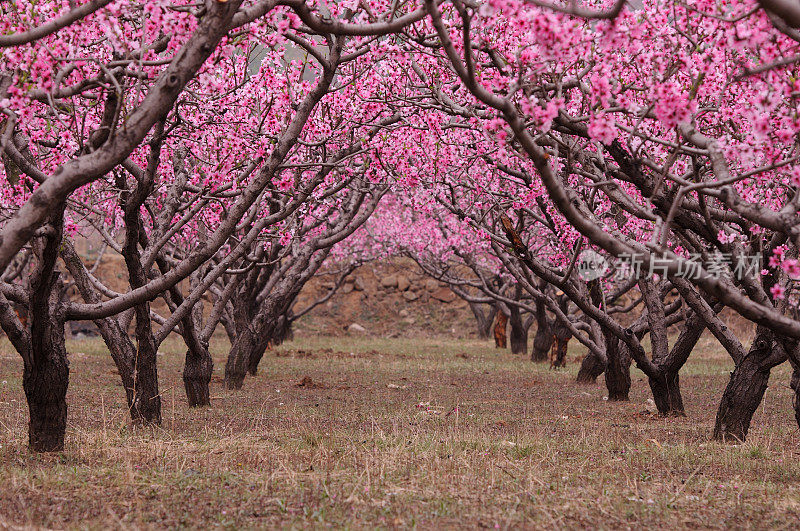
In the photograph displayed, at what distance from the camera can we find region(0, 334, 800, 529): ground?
16.5ft

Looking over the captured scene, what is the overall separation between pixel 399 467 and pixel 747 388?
4481 mm

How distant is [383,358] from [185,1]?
1677 cm

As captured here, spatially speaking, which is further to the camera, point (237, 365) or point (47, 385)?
point (237, 365)

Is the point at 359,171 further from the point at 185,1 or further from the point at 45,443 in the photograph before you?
the point at 45,443

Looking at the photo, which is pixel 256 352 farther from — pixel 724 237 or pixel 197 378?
pixel 724 237

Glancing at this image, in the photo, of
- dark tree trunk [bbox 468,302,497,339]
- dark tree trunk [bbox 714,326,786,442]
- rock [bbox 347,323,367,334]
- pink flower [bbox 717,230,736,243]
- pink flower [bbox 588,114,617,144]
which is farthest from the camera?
rock [bbox 347,323,367,334]

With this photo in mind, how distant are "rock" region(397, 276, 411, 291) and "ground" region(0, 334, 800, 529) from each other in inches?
1040

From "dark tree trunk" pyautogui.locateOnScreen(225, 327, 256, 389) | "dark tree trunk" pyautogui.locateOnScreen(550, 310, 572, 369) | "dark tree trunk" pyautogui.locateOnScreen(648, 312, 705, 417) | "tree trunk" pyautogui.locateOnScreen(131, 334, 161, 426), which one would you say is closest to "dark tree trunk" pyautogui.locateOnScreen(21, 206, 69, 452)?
"tree trunk" pyautogui.locateOnScreen(131, 334, 161, 426)

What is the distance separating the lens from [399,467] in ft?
20.7

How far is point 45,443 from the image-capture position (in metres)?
6.71

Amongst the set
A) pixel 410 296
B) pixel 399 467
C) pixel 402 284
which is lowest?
pixel 399 467

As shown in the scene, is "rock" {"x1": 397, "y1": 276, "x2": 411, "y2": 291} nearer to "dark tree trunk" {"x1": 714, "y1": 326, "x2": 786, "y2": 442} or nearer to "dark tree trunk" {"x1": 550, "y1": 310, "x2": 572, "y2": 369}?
"dark tree trunk" {"x1": 550, "y1": 310, "x2": 572, "y2": 369}

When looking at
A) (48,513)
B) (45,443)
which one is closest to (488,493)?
(48,513)

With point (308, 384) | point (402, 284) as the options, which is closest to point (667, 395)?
point (308, 384)
